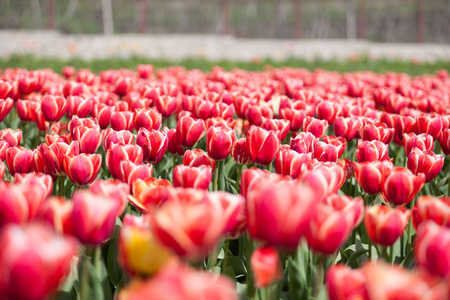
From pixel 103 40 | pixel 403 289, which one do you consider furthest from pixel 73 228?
pixel 103 40

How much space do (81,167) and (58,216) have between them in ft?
1.78

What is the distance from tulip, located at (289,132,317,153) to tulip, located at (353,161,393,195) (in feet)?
0.78

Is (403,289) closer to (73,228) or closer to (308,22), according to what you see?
(73,228)

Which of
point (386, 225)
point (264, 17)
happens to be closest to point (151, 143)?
point (386, 225)

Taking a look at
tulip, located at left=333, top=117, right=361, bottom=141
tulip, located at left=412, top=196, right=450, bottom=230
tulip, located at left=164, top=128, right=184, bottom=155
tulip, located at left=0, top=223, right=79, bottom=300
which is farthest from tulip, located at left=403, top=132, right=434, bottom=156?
tulip, located at left=0, top=223, right=79, bottom=300

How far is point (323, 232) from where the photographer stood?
89 centimetres

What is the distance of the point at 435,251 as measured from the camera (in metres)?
0.77

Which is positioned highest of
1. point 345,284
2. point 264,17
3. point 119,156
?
point 264,17

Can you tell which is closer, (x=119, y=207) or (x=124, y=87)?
(x=119, y=207)

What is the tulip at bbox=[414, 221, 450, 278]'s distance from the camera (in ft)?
2.50

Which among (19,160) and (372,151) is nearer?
(19,160)

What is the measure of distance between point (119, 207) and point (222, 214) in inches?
11.7

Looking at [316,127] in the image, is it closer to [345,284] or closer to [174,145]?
[174,145]

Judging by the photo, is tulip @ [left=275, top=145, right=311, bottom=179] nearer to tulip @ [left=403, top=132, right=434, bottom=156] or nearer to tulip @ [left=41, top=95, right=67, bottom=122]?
tulip @ [left=403, top=132, right=434, bottom=156]
